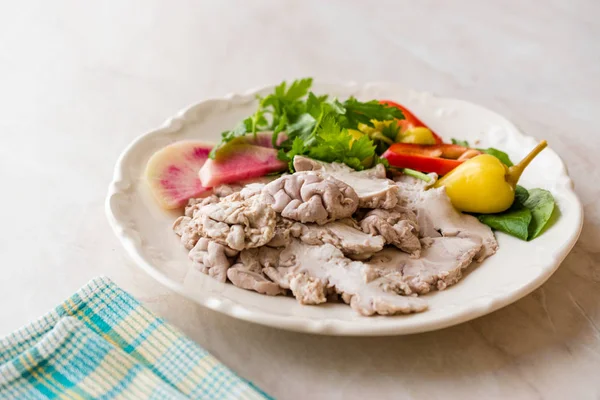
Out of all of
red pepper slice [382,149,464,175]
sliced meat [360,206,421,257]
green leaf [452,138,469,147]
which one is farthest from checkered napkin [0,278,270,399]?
green leaf [452,138,469,147]

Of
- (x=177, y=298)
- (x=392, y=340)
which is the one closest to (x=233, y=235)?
(x=177, y=298)

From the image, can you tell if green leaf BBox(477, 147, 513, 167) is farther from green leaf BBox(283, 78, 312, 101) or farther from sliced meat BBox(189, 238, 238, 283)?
sliced meat BBox(189, 238, 238, 283)

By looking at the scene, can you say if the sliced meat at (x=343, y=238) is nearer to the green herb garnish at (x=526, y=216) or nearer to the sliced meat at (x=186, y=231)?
the sliced meat at (x=186, y=231)

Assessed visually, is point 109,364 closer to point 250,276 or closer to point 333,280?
point 250,276

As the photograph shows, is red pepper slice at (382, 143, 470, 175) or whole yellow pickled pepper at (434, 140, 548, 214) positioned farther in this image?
red pepper slice at (382, 143, 470, 175)

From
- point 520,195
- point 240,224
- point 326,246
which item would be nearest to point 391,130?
point 520,195
